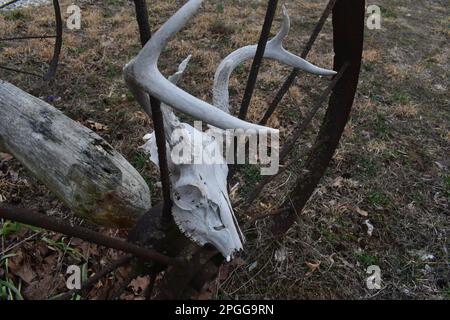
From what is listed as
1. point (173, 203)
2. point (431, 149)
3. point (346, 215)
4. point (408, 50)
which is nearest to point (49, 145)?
point (173, 203)

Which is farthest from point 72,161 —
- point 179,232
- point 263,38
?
point 263,38

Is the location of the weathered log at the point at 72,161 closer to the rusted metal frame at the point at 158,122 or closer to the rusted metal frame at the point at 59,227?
the rusted metal frame at the point at 158,122

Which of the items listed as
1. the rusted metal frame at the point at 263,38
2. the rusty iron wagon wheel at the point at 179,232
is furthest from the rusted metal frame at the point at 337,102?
the rusted metal frame at the point at 263,38

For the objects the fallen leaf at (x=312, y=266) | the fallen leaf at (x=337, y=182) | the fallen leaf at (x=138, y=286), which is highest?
the fallen leaf at (x=138, y=286)

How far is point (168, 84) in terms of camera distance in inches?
42.0

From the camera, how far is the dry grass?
229 centimetres

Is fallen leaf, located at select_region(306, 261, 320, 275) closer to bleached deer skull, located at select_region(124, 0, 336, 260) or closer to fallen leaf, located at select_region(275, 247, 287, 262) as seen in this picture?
fallen leaf, located at select_region(275, 247, 287, 262)

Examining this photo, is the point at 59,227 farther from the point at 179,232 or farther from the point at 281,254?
the point at 281,254

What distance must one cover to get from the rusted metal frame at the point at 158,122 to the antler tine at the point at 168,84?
49mm

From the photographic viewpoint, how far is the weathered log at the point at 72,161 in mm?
1775

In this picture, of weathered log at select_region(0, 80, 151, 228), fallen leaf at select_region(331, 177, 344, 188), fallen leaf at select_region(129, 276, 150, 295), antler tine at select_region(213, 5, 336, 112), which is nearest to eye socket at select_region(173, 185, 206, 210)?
antler tine at select_region(213, 5, 336, 112)

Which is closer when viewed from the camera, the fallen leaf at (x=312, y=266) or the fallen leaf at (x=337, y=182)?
the fallen leaf at (x=312, y=266)

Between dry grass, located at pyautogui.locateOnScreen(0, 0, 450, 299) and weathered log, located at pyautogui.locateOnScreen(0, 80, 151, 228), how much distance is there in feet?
1.74

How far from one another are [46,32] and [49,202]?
8.99 feet
